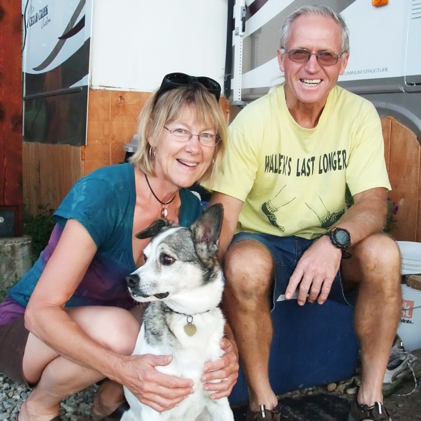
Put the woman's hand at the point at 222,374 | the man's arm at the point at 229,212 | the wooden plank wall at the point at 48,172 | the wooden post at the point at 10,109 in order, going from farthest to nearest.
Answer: the wooden plank wall at the point at 48,172
the wooden post at the point at 10,109
the man's arm at the point at 229,212
the woman's hand at the point at 222,374

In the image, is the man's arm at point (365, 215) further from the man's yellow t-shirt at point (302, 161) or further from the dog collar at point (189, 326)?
the dog collar at point (189, 326)

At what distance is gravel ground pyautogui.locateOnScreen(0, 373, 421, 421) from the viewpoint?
9.18ft

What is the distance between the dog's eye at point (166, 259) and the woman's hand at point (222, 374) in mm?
383

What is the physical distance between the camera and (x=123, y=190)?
238cm

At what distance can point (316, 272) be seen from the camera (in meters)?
2.41

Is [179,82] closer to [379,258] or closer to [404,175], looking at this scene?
[379,258]

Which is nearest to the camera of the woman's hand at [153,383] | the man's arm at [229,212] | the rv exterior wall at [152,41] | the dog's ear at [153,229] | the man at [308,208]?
the woman's hand at [153,383]

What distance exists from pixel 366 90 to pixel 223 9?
202 cm

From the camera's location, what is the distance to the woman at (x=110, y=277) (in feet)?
6.88

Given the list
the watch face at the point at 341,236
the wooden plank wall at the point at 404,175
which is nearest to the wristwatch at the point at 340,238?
the watch face at the point at 341,236

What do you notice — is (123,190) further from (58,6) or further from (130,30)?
(58,6)

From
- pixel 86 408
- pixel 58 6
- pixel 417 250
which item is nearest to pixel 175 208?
pixel 86 408

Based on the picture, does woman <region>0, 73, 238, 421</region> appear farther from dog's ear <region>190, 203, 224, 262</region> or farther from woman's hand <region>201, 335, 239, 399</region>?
dog's ear <region>190, 203, 224, 262</region>

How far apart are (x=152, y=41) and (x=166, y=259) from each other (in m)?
3.37
